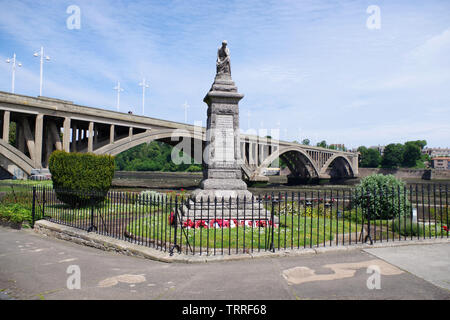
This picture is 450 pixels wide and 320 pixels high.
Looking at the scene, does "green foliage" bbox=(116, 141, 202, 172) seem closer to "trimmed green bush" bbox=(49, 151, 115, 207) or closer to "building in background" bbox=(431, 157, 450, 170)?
"trimmed green bush" bbox=(49, 151, 115, 207)

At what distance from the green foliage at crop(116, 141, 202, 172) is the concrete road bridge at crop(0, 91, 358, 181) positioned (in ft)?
201

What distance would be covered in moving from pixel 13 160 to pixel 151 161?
3605 inches

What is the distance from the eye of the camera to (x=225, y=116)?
959 cm

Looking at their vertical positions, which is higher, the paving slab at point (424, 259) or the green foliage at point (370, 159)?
the green foliage at point (370, 159)

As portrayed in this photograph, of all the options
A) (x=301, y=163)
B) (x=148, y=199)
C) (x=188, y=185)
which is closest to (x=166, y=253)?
(x=148, y=199)

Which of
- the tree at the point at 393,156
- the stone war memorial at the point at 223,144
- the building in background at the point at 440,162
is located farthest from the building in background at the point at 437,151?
the stone war memorial at the point at 223,144

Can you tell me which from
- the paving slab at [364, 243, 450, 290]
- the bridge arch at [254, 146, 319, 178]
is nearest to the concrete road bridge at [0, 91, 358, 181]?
the bridge arch at [254, 146, 319, 178]

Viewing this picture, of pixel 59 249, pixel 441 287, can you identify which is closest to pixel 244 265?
pixel 441 287

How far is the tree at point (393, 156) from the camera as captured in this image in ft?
350

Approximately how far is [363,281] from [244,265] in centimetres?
200

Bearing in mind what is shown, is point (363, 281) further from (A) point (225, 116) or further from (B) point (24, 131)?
(B) point (24, 131)

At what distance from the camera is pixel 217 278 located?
15.7ft

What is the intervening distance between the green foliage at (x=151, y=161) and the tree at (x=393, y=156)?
6920 cm

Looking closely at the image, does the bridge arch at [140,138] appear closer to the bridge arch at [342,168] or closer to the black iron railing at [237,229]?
the black iron railing at [237,229]
